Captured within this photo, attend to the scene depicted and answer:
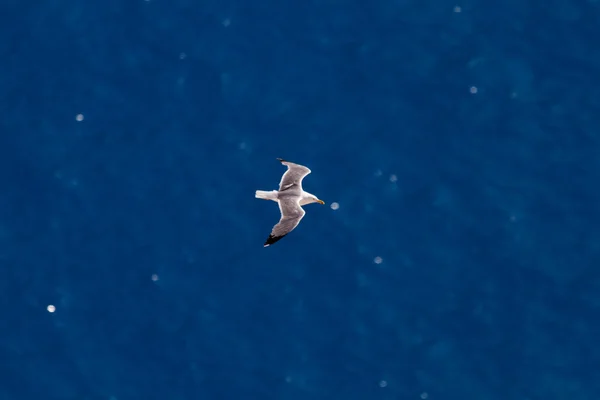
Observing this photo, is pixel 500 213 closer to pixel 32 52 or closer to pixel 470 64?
pixel 470 64

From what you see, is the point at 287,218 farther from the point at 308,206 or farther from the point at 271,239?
the point at 308,206

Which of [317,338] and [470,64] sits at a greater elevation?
[470,64]

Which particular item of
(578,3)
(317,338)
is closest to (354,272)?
(317,338)

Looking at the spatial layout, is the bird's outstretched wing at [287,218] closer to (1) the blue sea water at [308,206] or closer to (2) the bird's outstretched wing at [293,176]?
(2) the bird's outstretched wing at [293,176]

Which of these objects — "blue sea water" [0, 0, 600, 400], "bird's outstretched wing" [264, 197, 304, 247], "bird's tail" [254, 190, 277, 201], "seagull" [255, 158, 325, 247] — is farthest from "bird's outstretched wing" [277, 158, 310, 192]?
"blue sea water" [0, 0, 600, 400]

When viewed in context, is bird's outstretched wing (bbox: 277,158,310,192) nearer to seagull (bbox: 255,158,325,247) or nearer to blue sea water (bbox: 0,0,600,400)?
seagull (bbox: 255,158,325,247)

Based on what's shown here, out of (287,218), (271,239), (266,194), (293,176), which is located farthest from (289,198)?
(271,239)
